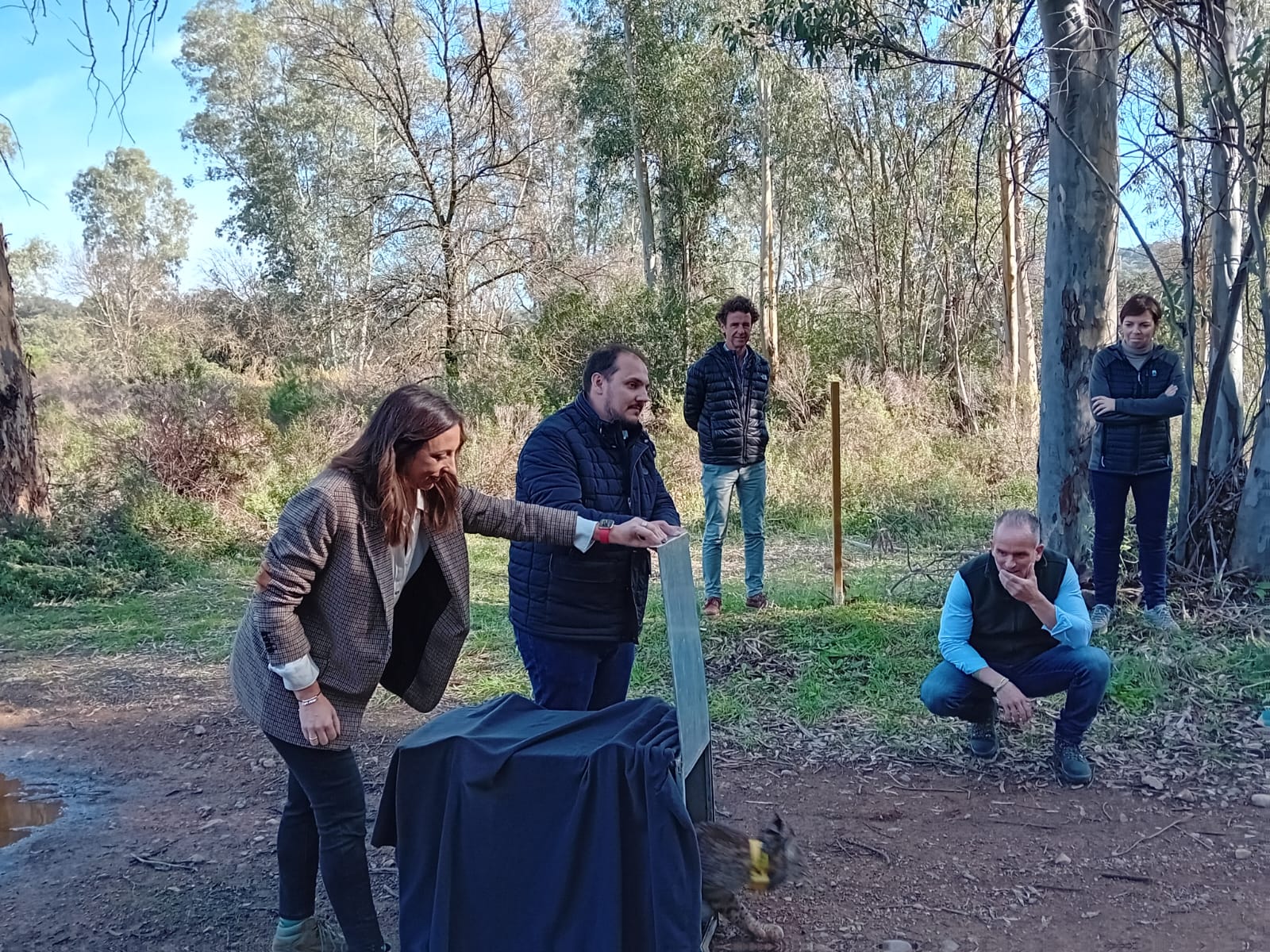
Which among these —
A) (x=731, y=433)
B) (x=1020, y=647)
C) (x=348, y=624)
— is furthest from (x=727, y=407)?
(x=348, y=624)

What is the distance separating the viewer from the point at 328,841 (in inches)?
99.7

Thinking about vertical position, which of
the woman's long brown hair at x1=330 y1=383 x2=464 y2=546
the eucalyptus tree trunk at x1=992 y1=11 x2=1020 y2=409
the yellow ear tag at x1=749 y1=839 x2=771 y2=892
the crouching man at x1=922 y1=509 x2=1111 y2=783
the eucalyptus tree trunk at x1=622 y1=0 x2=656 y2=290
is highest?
the eucalyptus tree trunk at x1=622 y1=0 x2=656 y2=290

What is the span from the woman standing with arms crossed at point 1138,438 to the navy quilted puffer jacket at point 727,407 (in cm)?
194

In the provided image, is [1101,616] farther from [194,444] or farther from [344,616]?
[194,444]

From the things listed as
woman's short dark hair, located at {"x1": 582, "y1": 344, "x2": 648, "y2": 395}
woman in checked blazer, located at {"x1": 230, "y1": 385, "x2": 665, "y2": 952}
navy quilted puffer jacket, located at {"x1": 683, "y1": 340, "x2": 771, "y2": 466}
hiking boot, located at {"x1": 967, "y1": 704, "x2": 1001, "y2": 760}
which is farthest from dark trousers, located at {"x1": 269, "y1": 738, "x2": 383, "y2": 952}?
navy quilted puffer jacket, located at {"x1": 683, "y1": 340, "x2": 771, "y2": 466}

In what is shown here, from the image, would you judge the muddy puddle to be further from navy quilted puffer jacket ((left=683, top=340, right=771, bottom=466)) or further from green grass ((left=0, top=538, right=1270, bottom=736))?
navy quilted puffer jacket ((left=683, top=340, right=771, bottom=466))

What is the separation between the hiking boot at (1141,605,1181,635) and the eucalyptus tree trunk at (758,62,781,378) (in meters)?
13.0

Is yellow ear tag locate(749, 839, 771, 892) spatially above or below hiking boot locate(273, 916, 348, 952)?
above

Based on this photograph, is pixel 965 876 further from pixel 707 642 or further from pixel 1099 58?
pixel 1099 58

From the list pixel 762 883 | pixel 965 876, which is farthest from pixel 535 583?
pixel 965 876

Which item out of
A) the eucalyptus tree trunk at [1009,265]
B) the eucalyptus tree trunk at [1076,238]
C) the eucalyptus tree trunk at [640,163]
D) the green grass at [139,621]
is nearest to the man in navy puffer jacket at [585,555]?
the eucalyptus tree trunk at [1076,238]

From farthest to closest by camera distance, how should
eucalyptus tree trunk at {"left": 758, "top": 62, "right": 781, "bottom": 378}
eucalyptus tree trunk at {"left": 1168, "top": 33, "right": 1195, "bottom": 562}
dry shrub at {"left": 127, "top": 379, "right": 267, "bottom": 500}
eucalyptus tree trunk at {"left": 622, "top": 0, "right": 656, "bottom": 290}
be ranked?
eucalyptus tree trunk at {"left": 622, "top": 0, "right": 656, "bottom": 290} < eucalyptus tree trunk at {"left": 758, "top": 62, "right": 781, "bottom": 378} < dry shrub at {"left": 127, "top": 379, "right": 267, "bottom": 500} < eucalyptus tree trunk at {"left": 1168, "top": 33, "right": 1195, "bottom": 562}

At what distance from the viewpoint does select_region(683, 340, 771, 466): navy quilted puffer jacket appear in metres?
6.25

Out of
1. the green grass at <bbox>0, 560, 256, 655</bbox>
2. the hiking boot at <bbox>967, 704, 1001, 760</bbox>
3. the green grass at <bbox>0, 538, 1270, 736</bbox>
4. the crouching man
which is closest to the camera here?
the crouching man
